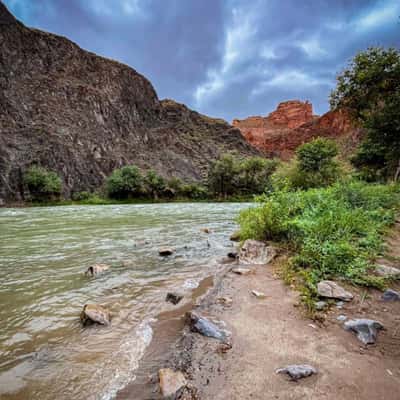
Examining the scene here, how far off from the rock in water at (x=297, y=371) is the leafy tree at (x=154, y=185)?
53121 millimetres

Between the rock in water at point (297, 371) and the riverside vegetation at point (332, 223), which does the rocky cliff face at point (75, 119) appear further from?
the rock in water at point (297, 371)

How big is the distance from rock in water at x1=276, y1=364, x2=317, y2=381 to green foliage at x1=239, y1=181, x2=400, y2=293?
1472 mm

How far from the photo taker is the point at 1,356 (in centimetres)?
232

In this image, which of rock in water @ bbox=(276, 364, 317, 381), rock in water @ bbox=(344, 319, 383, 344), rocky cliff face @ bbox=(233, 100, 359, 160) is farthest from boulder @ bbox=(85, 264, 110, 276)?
rocky cliff face @ bbox=(233, 100, 359, 160)

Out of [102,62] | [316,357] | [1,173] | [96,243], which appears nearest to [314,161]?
[96,243]

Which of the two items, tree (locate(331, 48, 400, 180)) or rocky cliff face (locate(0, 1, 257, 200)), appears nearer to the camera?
tree (locate(331, 48, 400, 180))

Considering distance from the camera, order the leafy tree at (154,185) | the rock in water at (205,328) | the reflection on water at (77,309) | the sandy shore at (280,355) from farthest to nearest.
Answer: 1. the leafy tree at (154,185)
2. the rock in water at (205,328)
3. the reflection on water at (77,309)
4. the sandy shore at (280,355)

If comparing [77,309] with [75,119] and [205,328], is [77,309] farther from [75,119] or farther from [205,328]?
[75,119]

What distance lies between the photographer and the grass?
3394 mm

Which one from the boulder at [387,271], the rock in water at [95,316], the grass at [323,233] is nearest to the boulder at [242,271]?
the grass at [323,233]

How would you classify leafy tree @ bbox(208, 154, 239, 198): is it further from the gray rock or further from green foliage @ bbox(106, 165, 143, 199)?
the gray rock

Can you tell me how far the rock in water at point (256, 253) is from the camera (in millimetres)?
4855

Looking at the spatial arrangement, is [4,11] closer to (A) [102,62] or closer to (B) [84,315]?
(A) [102,62]

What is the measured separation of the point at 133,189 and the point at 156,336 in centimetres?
5172
